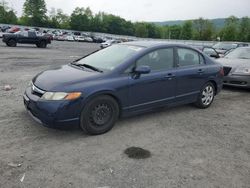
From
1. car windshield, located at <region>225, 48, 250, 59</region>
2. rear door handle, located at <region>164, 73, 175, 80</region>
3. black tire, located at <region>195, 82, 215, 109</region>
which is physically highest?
car windshield, located at <region>225, 48, 250, 59</region>

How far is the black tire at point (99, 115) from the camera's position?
15.7 feet

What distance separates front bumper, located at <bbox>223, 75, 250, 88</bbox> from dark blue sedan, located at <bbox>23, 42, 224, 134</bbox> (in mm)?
2478

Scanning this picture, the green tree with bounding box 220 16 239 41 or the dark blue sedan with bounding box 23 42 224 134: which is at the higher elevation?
the green tree with bounding box 220 16 239 41

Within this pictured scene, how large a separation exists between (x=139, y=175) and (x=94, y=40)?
65.6 m

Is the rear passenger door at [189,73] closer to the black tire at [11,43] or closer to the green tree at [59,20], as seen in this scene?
the black tire at [11,43]

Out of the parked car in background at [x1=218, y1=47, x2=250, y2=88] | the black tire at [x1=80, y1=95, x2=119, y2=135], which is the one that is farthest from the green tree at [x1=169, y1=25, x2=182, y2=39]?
the black tire at [x1=80, y1=95, x2=119, y2=135]

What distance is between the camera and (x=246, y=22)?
86.1 m

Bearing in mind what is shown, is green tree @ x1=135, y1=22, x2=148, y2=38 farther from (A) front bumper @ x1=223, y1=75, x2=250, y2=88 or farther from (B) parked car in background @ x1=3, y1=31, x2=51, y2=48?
(A) front bumper @ x1=223, y1=75, x2=250, y2=88

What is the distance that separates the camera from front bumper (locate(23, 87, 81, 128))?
14.9ft

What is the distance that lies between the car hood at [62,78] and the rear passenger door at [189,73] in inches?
77.2

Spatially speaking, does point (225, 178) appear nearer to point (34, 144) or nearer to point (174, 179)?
point (174, 179)

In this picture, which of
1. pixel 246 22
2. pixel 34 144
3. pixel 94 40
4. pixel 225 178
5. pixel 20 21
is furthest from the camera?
pixel 20 21

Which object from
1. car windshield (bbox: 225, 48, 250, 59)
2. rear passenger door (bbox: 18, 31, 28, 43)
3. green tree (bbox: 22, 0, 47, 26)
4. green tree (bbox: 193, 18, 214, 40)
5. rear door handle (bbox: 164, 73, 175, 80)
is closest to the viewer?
rear door handle (bbox: 164, 73, 175, 80)

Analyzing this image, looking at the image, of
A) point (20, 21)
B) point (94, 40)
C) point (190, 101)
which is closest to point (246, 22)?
point (94, 40)
